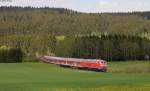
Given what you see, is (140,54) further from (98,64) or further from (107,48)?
(98,64)

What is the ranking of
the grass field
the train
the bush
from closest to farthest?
1. the grass field
2. the train
3. the bush

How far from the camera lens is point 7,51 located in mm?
163750

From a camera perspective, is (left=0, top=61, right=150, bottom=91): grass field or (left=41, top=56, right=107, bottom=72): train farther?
(left=41, top=56, right=107, bottom=72): train

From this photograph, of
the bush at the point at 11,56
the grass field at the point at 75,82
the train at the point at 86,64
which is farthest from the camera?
the bush at the point at 11,56

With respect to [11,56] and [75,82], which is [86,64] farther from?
[11,56]

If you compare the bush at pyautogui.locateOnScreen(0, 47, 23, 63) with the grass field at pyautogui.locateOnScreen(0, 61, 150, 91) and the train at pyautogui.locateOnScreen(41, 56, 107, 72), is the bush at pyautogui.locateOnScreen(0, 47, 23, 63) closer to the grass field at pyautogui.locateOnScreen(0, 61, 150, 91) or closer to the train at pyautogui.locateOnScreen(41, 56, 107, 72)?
the train at pyautogui.locateOnScreen(41, 56, 107, 72)

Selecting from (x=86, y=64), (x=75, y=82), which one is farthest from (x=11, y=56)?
(x=75, y=82)

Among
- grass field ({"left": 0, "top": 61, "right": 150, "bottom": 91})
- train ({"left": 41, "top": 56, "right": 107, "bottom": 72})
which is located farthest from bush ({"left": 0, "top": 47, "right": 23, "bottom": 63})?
grass field ({"left": 0, "top": 61, "right": 150, "bottom": 91})

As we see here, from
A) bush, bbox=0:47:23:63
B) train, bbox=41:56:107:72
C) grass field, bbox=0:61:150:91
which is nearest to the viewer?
grass field, bbox=0:61:150:91

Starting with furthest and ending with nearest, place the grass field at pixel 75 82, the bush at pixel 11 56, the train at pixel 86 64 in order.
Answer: the bush at pixel 11 56, the train at pixel 86 64, the grass field at pixel 75 82

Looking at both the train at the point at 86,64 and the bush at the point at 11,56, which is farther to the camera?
the bush at the point at 11,56

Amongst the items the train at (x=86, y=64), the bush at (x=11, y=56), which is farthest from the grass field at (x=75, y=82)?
the bush at (x=11, y=56)

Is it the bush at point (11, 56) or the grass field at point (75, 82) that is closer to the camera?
the grass field at point (75, 82)

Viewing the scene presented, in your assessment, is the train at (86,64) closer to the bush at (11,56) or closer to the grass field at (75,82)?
the grass field at (75,82)
